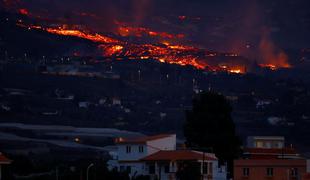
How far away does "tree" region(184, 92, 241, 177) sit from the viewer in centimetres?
7381

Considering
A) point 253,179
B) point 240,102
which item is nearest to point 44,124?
point 240,102

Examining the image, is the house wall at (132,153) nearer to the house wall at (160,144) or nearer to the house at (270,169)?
the house wall at (160,144)

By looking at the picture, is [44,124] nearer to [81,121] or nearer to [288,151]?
[81,121]

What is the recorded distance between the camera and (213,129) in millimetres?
75062

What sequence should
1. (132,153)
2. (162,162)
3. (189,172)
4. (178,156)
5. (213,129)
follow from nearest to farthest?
(189,172), (178,156), (162,162), (132,153), (213,129)

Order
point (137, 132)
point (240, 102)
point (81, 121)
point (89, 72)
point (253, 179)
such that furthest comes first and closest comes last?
point (89, 72) → point (240, 102) → point (81, 121) → point (137, 132) → point (253, 179)

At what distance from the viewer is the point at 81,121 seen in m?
146

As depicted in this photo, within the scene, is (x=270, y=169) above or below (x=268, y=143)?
below

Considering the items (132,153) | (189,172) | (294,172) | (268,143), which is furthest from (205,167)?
(268,143)

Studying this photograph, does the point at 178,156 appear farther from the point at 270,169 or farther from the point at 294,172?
the point at 294,172

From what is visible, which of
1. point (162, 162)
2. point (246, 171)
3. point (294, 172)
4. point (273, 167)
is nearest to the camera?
point (273, 167)

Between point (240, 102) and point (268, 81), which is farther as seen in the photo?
point (268, 81)

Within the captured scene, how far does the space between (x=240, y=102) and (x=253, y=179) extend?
332 ft

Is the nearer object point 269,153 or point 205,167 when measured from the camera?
point 205,167
